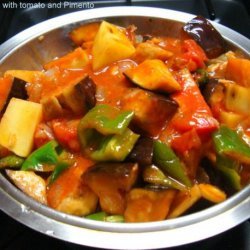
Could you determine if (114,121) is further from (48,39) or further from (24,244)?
(48,39)

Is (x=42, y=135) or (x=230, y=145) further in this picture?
(x=42, y=135)

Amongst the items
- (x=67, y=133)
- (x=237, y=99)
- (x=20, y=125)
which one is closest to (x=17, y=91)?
(x=20, y=125)

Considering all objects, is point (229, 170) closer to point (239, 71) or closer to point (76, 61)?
point (239, 71)

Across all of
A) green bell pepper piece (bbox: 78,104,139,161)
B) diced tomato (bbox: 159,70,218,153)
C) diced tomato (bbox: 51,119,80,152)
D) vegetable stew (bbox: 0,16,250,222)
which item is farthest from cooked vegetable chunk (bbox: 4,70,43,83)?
diced tomato (bbox: 159,70,218,153)

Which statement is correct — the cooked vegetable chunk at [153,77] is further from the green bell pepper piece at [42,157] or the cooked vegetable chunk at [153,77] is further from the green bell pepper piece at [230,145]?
the green bell pepper piece at [42,157]

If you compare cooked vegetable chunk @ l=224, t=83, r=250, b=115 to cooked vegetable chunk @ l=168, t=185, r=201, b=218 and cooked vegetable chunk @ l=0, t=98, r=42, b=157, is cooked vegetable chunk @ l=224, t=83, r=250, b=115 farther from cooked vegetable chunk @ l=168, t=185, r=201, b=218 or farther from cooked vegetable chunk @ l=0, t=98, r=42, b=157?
cooked vegetable chunk @ l=0, t=98, r=42, b=157

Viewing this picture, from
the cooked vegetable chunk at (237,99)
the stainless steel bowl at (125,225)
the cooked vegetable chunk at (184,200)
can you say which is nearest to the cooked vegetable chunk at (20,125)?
the stainless steel bowl at (125,225)
